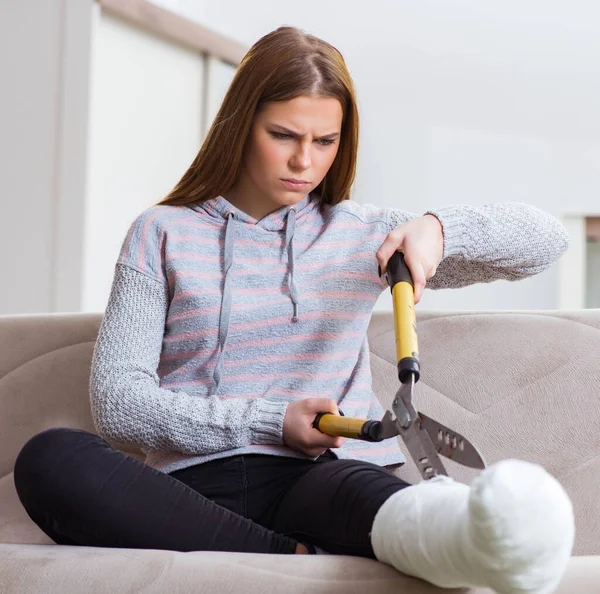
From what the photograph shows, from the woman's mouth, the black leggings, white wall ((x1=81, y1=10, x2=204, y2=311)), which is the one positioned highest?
white wall ((x1=81, y1=10, x2=204, y2=311))

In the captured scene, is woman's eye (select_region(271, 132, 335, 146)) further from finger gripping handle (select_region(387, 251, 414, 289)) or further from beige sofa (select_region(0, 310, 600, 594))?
beige sofa (select_region(0, 310, 600, 594))

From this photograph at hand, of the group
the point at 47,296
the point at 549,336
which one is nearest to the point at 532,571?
the point at 549,336

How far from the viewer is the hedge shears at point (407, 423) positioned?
0.83 metres

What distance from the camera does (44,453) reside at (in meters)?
0.96

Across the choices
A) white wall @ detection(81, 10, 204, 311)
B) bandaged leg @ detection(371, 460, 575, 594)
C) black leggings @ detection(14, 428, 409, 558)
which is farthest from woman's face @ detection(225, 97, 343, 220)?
white wall @ detection(81, 10, 204, 311)

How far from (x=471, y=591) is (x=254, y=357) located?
1.72 feet

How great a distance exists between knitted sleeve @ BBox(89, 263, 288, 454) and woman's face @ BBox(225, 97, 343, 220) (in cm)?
24

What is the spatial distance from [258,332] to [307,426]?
0.21m

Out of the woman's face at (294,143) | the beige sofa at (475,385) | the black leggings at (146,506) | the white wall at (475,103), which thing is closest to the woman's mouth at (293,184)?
the woman's face at (294,143)

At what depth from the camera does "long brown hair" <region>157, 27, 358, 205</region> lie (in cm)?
127

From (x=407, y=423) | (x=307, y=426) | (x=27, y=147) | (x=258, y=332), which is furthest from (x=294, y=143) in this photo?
(x=27, y=147)

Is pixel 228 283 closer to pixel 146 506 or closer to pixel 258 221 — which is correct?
pixel 258 221

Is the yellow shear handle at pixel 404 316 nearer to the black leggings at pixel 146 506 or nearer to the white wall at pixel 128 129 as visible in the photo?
the black leggings at pixel 146 506

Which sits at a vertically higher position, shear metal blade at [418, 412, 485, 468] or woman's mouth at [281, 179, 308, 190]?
woman's mouth at [281, 179, 308, 190]
